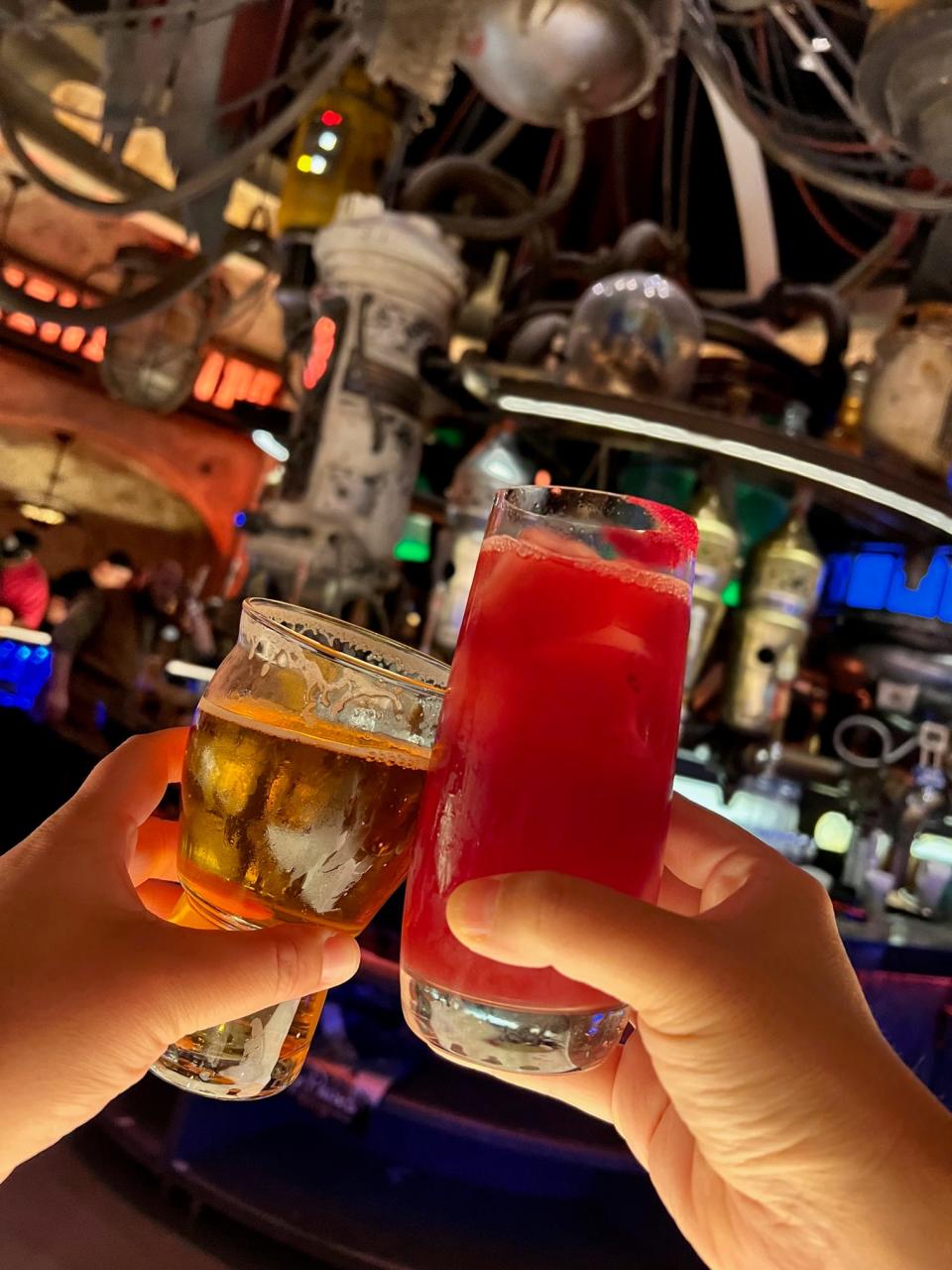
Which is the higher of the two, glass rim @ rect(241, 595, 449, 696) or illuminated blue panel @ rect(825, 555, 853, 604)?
illuminated blue panel @ rect(825, 555, 853, 604)

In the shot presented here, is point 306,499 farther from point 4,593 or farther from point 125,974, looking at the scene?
point 4,593

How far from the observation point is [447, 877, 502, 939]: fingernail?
0.73m

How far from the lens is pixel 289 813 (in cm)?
86

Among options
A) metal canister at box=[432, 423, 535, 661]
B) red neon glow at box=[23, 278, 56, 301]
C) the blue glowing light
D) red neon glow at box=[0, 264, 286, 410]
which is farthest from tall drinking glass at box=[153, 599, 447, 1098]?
red neon glow at box=[23, 278, 56, 301]

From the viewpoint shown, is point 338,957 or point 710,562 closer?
point 338,957

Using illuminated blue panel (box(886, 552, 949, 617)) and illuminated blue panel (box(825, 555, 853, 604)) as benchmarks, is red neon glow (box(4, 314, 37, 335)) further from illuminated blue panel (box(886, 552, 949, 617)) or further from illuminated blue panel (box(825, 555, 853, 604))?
illuminated blue panel (box(886, 552, 949, 617))

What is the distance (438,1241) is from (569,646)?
1.54m

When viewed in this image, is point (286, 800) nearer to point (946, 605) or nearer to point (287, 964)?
point (287, 964)

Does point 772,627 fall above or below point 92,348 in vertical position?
below

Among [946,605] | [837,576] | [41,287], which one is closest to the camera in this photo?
[946,605]

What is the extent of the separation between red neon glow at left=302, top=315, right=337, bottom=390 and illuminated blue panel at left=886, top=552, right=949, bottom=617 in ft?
9.46

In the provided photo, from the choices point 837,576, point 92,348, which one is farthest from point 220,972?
point 92,348

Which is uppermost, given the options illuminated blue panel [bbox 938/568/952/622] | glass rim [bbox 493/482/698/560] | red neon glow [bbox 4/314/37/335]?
red neon glow [bbox 4/314/37/335]

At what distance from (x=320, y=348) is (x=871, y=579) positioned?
2.87m
